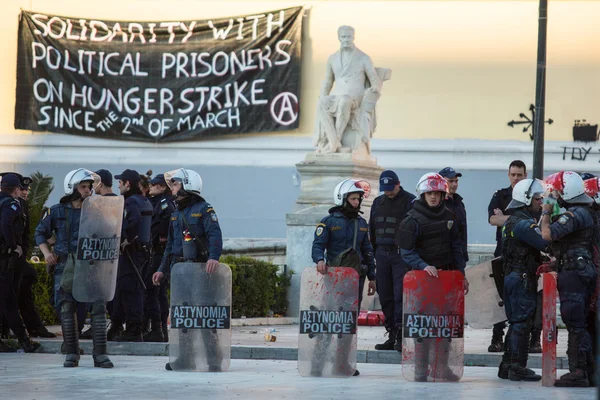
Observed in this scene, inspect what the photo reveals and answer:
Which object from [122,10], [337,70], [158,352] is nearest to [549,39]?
[337,70]

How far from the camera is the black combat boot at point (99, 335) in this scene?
12391mm

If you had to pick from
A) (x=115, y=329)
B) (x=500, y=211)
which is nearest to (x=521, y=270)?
(x=500, y=211)

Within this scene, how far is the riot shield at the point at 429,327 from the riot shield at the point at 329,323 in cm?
64

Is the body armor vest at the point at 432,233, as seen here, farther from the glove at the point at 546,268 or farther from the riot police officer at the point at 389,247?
the riot police officer at the point at 389,247

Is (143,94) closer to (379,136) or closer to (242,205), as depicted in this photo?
(242,205)

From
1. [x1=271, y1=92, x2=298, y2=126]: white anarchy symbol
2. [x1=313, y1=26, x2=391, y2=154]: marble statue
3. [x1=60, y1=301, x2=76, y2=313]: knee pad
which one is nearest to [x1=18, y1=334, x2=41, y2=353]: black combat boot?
[x1=60, y1=301, x2=76, y2=313]: knee pad

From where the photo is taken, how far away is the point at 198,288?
40.2ft

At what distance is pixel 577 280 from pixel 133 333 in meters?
5.25

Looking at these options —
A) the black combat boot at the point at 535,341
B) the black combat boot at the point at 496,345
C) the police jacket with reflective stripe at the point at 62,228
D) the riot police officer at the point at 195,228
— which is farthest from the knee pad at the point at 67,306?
the black combat boot at the point at 535,341

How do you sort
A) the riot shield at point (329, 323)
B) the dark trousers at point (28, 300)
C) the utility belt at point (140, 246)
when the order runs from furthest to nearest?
the dark trousers at point (28, 300) → the utility belt at point (140, 246) → the riot shield at point (329, 323)

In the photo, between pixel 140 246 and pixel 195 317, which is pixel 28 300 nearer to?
pixel 140 246

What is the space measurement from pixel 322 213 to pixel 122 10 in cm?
940

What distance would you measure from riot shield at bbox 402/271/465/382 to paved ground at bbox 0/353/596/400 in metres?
→ 0.19

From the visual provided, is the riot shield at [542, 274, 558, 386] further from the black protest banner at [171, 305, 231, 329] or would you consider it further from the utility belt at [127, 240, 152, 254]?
the utility belt at [127, 240, 152, 254]
